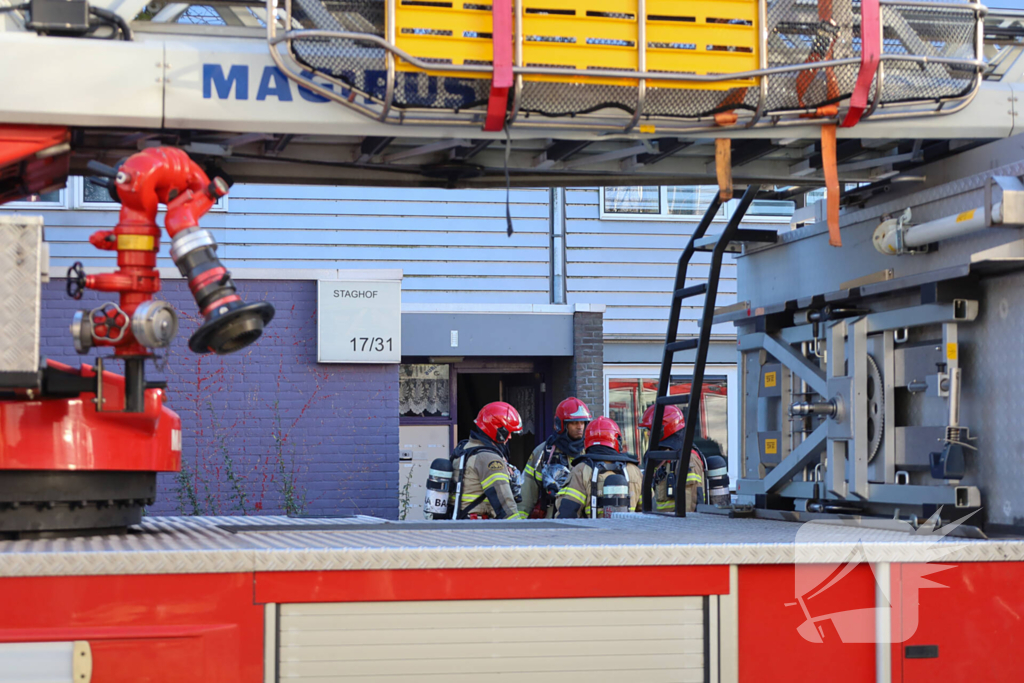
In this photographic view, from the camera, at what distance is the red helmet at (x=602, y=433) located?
9969 mm

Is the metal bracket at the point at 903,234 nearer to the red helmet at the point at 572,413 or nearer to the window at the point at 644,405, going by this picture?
the red helmet at the point at 572,413

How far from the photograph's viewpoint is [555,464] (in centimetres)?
1098

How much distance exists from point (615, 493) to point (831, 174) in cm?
528

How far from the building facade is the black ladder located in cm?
561

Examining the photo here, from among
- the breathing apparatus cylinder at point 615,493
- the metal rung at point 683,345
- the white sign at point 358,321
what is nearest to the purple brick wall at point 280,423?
the white sign at point 358,321

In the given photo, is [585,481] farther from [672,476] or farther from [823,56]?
[823,56]

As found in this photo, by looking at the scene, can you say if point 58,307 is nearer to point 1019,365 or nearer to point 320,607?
point 320,607

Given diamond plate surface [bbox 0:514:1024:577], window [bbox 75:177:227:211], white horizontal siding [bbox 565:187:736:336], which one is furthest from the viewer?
white horizontal siding [bbox 565:187:736:336]

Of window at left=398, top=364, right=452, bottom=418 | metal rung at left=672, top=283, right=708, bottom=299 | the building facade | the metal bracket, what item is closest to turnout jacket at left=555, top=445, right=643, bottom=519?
the building facade

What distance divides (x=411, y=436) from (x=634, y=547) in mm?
10178

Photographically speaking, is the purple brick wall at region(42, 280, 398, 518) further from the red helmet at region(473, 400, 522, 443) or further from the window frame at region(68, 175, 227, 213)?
the window frame at region(68, 175, 227, 213)

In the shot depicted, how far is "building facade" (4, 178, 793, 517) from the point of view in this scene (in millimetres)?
11336

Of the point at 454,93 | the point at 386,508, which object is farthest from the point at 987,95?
the point at 386,508

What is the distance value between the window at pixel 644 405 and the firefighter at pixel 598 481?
4.42 meters
